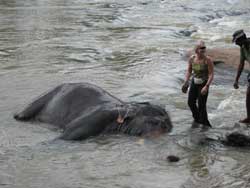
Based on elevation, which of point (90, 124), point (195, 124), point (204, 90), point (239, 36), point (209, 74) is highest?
point (239, 36)

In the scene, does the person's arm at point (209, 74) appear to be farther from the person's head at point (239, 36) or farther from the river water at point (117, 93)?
the river water at point (117, 93)

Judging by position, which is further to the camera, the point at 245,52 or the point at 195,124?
the point at 195,124

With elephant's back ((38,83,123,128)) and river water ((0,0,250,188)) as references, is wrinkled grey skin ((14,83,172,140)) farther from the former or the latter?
river water ((0,0,250,188))

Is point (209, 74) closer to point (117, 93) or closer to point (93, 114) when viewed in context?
point (93, 114)

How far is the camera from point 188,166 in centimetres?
753

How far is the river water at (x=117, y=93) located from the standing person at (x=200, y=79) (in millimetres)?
336

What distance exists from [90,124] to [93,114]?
17 centimetres

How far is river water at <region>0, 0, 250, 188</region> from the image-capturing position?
7.23 m

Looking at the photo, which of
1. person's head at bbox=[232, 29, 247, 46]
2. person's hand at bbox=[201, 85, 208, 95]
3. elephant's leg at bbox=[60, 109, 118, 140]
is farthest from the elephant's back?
person's head at bbox=[232, 29, 247, 46]

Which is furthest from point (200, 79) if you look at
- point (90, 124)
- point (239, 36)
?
point (90, 124)

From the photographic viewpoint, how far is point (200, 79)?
919cm

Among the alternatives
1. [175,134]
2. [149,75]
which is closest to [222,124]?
[175,134]

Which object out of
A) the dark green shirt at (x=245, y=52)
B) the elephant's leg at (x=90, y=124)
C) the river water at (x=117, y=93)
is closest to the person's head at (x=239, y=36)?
the dark green shirt at (x=245, y=52)

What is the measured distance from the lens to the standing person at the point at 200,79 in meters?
9.02
